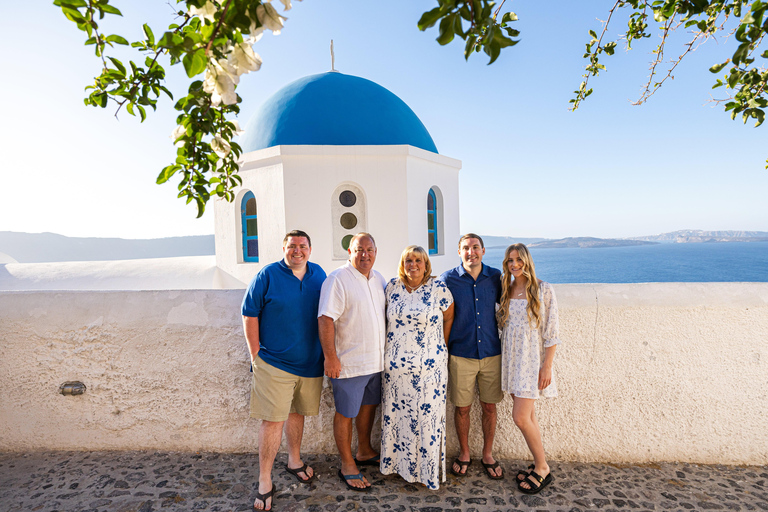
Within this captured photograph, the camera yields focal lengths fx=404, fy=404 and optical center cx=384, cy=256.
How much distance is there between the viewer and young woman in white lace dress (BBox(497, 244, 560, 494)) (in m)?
2.56

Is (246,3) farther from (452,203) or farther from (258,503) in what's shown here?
(452,203)

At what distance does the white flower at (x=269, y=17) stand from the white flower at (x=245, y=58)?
10 cm

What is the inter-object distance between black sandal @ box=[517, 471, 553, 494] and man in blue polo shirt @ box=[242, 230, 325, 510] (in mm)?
1453

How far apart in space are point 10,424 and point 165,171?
130 inches

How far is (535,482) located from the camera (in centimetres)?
253

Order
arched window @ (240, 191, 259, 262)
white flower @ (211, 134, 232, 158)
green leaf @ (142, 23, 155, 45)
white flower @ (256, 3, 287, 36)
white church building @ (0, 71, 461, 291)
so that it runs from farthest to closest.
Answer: arched window @ (240, 191, 259, 262)
white church building @ (0, 71, 461, 291)
white flower @ (211, 134, 232, 158)
green leaf @ (142, 23, 155, 45)
white flower @ (256, 3, 287, 36)

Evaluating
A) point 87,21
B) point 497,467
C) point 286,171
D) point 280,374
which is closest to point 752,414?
point 497,467

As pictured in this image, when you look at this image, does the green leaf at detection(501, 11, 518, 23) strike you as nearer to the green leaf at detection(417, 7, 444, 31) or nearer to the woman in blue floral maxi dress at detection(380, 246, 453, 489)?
the green leaf at detection(417, 7, 444, 31)

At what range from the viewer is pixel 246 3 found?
0.97m

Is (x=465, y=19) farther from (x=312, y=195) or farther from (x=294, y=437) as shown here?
(x=312, y=195)

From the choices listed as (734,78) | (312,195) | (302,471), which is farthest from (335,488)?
(312,195)

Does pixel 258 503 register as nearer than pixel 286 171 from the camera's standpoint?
Yes

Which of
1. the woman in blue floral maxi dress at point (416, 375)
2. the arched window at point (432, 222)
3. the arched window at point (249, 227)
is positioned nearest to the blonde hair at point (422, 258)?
the woman in blue floral maxi dress at point (416, 375)

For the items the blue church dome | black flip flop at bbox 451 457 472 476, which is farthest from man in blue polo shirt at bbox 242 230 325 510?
the blue church dome
